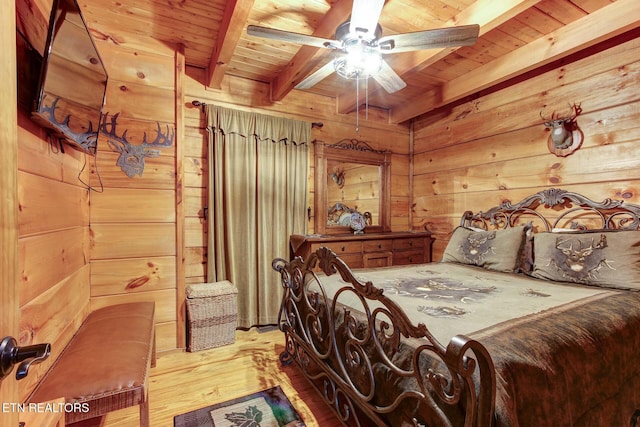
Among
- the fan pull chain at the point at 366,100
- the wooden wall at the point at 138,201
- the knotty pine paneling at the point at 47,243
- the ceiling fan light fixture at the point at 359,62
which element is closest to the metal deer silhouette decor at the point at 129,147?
the wooden wall at the point at 138,201

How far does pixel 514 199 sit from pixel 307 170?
2.12 metres

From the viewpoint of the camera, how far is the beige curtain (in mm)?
2754

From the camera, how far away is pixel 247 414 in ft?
5.29

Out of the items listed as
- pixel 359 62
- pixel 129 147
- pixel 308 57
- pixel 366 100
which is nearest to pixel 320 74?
pixel 308 57

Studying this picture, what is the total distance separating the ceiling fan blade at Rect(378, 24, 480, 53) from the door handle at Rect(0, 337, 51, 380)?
1898 millimetres

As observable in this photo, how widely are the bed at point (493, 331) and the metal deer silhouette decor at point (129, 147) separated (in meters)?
1.46

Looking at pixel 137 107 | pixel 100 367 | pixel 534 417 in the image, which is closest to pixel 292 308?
pixel 100 367

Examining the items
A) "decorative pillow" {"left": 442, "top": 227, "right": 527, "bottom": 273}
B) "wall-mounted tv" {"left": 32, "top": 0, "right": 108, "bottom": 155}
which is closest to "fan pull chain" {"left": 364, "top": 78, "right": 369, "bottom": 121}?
"decorative pillow" {"left": 442, "top": 227, "right": 527, "bottom": 273}

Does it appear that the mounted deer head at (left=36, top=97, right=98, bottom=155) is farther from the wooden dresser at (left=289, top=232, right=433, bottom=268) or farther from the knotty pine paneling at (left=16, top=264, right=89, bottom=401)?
the wooden dresser at (left=289, top=232, right=433, bottom=268)

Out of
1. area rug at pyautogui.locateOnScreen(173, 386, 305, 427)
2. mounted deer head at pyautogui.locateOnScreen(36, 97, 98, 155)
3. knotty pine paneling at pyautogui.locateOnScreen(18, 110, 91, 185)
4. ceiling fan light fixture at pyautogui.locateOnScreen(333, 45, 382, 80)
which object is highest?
ceiling fan light fixture at pyautogui.locateOnScreen(333, 45, 382, 80)

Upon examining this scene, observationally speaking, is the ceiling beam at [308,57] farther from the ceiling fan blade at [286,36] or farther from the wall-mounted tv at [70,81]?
the wall-mounted tv at [70,81]

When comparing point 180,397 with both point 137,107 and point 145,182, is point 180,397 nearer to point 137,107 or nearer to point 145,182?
point 145,182

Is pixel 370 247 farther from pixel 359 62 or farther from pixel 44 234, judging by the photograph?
pixel 44 234

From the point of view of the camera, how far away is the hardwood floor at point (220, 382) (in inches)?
64.2
